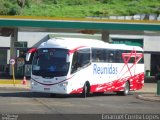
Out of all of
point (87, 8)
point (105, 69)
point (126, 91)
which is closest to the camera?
point (105, 69)

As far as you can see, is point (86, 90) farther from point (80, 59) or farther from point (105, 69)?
point (105, 69)

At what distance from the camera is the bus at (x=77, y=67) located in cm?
2938

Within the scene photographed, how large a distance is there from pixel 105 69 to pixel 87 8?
195 feet

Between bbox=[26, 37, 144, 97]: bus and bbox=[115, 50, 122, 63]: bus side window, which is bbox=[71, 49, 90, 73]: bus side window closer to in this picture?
Answer: bbox=[26, 37, 144, 97]: bus

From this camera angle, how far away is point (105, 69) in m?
33.0

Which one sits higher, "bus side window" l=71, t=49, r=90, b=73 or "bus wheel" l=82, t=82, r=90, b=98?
"bus side window" l=71, t=49, r=90, b=73

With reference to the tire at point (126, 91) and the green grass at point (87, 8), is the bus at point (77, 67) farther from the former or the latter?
the green grass at point (87, 8)

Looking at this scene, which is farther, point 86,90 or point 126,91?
point 126,91

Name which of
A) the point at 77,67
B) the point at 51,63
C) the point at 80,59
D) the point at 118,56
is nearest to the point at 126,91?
the point at 118,56

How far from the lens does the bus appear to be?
96.4 ft

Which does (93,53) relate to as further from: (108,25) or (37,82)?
(108,25)

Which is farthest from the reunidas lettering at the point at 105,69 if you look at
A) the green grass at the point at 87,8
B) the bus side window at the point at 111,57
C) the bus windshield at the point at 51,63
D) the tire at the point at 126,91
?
the green grass at the point at 87,8

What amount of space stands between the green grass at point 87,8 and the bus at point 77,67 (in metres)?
45.4

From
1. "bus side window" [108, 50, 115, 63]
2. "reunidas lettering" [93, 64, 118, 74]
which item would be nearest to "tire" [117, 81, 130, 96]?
"reunidas lettering" [93, 64, 118, 74]
